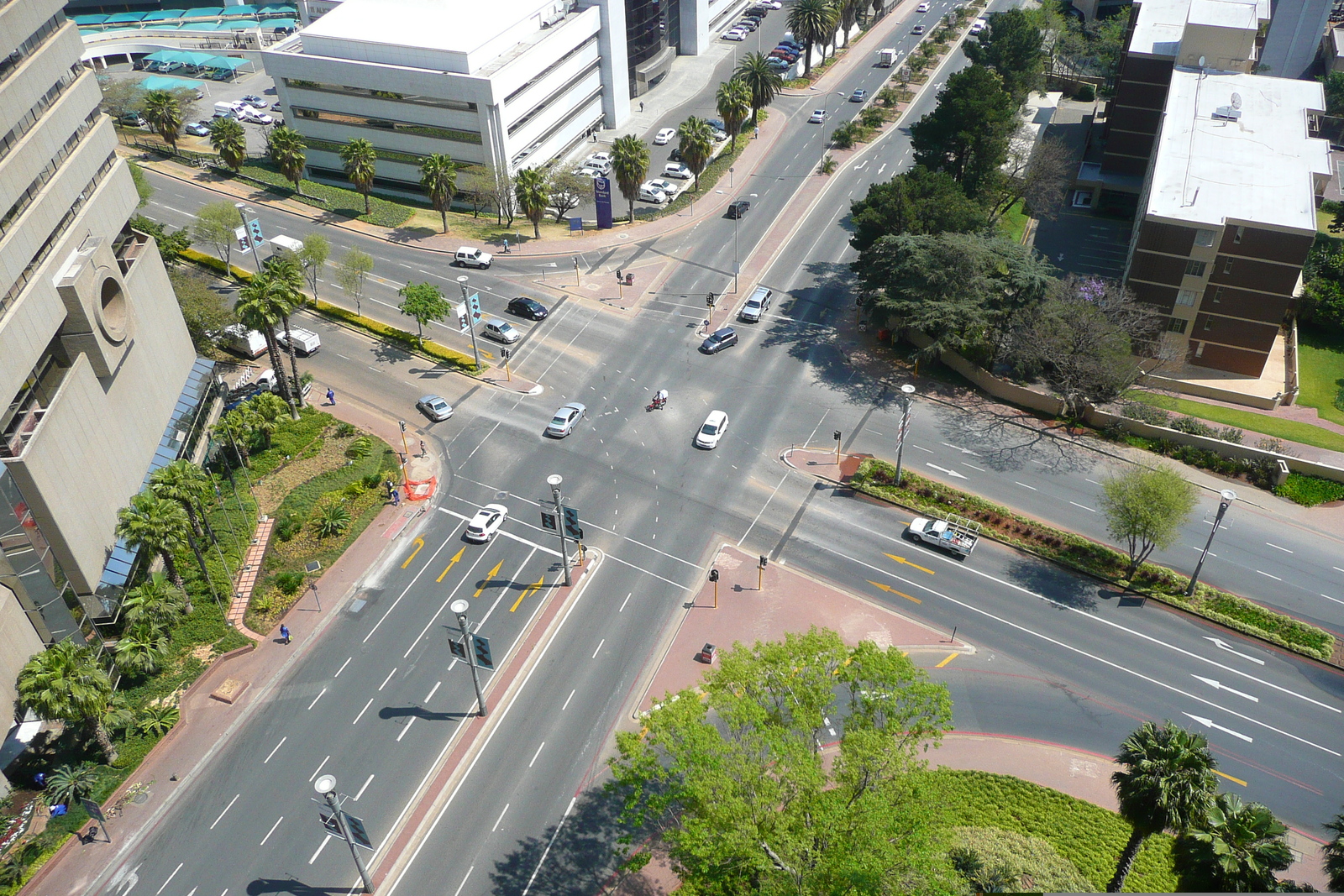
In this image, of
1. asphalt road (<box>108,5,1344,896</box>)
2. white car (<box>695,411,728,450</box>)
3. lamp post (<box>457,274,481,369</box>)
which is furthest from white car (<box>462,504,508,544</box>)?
lamp post (<box>457,274,481,369</box>)

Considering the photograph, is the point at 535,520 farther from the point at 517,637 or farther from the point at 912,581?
the point at 912,581

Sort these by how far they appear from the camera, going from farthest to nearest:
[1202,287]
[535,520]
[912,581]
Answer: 1. [1202,287]
2. [535,520]
3. [912,581]

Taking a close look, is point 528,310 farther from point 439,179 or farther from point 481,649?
point 481,649

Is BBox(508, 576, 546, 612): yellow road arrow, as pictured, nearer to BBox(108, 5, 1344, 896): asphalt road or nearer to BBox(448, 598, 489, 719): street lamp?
BBox(108, 5, 1344, 896): asphalt road

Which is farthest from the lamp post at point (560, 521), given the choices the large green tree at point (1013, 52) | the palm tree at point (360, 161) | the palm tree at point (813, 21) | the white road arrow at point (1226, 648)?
the palm tree at point (813, 21)

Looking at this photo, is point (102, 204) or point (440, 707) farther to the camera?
point (102, 204)

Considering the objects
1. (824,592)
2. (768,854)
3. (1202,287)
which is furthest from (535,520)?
(1202,287)
